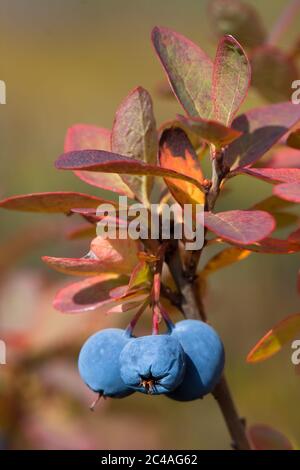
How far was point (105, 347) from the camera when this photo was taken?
681 mm

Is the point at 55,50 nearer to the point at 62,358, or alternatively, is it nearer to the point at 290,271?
the point at 290,271

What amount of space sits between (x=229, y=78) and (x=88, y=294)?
26cm

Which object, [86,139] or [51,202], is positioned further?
[86,139]

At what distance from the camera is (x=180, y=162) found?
2.22ft

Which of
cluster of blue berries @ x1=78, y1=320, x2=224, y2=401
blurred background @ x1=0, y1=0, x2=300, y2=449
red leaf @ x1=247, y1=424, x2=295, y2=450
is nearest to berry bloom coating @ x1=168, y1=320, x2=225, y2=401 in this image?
cluster of blue berries @ x1=78, y1=320, x2=224, y2=401

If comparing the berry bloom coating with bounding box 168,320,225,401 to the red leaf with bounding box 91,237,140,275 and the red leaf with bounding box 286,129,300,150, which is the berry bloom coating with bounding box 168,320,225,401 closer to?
the red leaf with bounding box 91,237,140,275

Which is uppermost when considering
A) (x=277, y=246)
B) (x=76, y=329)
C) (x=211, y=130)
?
(x=211, y=130)

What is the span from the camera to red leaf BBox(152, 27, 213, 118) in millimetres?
655

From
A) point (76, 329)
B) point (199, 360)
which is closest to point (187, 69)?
point (199, 360)

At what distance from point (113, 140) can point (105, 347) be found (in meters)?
0.19

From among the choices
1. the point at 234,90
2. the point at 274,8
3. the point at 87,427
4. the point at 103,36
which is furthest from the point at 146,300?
the point at 103,36

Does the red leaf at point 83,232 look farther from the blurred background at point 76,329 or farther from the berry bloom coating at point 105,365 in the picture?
the blurred background at point 76,329

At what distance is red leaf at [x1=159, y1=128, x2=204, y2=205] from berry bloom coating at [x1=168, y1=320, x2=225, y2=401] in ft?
0.39

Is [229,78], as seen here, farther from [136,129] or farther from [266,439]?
[266,439]
